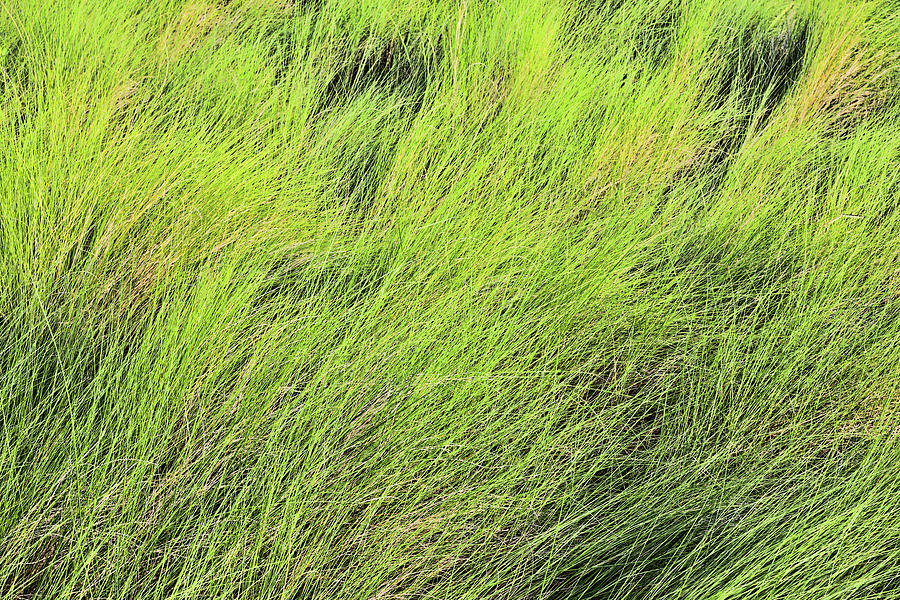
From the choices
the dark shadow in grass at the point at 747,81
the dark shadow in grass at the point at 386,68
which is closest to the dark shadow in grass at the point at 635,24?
the dark shadow in grass at the point at 747,81

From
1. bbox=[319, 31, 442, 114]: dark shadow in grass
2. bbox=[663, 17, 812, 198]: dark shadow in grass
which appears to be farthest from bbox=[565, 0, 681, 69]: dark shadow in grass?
bbox=[319, 31, 442, 114]: dark shadow in grass

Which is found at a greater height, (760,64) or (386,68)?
(760,64)

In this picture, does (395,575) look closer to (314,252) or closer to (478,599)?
(478,599)

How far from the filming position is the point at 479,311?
127 centimetres

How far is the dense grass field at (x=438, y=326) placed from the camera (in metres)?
0.94

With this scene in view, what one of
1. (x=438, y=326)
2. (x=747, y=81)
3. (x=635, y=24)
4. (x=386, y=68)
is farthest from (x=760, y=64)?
(x=438, y=326)

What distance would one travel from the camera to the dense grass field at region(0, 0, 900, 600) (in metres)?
0.94

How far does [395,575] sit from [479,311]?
507mm

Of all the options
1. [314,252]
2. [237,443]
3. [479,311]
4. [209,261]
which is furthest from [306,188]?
[237,443]

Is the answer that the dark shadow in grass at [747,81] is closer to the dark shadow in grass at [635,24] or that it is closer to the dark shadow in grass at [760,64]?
the dark shadow in grass at [760,64]

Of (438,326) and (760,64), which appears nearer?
(438,326)

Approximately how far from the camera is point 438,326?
1206 millimetres

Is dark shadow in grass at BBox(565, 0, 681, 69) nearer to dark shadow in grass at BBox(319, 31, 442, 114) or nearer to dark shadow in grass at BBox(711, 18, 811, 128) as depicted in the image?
dark shadow in grass at BBox(711, 18, 811, 128)

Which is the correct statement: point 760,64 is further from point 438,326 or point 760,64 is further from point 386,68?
point 438,326
